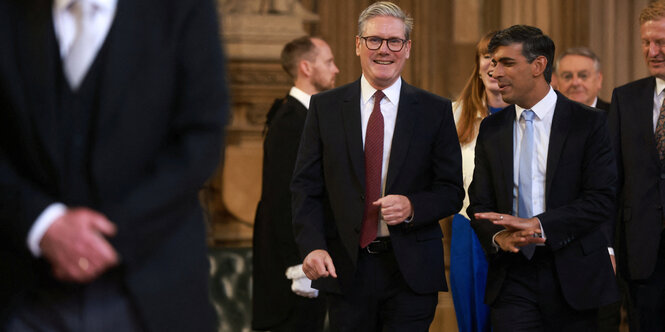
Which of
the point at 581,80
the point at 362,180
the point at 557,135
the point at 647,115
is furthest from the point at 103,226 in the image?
the point at 581,80

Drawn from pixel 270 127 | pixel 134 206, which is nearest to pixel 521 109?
pixel 270 127

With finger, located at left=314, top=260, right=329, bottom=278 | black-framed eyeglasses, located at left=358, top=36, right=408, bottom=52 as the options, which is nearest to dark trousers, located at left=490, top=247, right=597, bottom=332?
finger, located at left=314, top=260, right=329, bottom=278

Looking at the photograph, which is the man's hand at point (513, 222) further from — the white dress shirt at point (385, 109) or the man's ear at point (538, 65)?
the man's ear at point (538, 65)

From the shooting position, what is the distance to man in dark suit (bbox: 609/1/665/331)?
15.9 ft

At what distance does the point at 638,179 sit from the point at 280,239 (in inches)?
79.1

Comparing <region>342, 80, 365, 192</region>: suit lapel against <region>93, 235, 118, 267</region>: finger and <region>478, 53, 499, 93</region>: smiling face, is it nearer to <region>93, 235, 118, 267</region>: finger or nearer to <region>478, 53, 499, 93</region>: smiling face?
<region>478, 53, 499, 93</region>: smiling face

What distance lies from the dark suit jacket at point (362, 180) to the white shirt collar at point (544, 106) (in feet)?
1.16

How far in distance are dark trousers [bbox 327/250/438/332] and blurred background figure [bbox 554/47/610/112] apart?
296 centimetres

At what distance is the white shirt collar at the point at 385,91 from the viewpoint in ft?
13.4

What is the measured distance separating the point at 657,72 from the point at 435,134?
5.23 feet

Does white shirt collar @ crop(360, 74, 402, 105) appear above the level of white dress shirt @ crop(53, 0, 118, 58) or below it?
below

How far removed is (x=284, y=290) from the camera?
566 centimetres

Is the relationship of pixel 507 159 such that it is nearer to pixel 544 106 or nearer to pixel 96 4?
pixel 544 106

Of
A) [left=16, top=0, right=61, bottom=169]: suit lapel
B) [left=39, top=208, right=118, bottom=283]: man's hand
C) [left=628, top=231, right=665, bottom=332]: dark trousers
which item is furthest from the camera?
[left=628, top=231, right=665, bottom=332]: dark trousers
